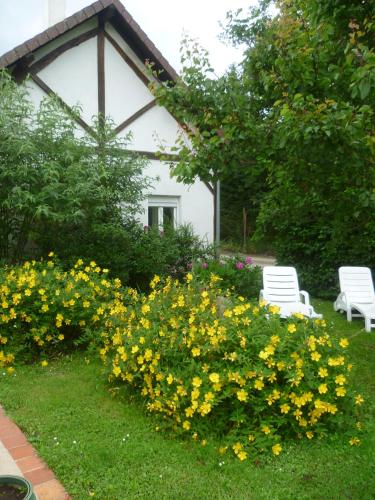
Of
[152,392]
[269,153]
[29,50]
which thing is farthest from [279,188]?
[29,50]

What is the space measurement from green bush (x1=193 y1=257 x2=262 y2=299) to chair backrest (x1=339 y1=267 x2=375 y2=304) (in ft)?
4.92

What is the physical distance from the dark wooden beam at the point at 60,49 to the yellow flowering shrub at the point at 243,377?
5.78m

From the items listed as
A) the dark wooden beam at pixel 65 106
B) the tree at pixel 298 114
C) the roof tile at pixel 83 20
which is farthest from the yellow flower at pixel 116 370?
the roof tile at pixel 83 20

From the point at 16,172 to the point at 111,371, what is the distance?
3018 millimetres

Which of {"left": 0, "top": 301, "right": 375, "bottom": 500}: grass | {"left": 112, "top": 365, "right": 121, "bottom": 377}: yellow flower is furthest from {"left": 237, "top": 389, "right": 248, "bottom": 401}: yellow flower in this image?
{"left": 112, "top": 365, "right": 121, "bottom": 377}: yellow flower

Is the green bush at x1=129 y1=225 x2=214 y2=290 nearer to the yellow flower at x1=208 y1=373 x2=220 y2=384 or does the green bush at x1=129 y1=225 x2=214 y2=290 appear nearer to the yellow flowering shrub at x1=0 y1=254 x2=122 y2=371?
the yellow flowering shrub at x1=0 y1=254 x2=122 y2=371

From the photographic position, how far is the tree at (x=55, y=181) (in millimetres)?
5867

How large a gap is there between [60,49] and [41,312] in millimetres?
5264

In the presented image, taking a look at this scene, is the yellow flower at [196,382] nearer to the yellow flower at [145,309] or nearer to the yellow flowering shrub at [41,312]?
the yellow flower at [145,309]

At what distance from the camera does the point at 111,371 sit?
→ 420 cm

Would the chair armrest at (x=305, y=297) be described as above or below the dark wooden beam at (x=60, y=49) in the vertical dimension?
below

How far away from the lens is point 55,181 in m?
5.95

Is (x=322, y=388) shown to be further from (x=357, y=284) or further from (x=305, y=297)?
(x=357, y=284)

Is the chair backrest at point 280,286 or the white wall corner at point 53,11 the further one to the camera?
the white wall corner at point 53,11
